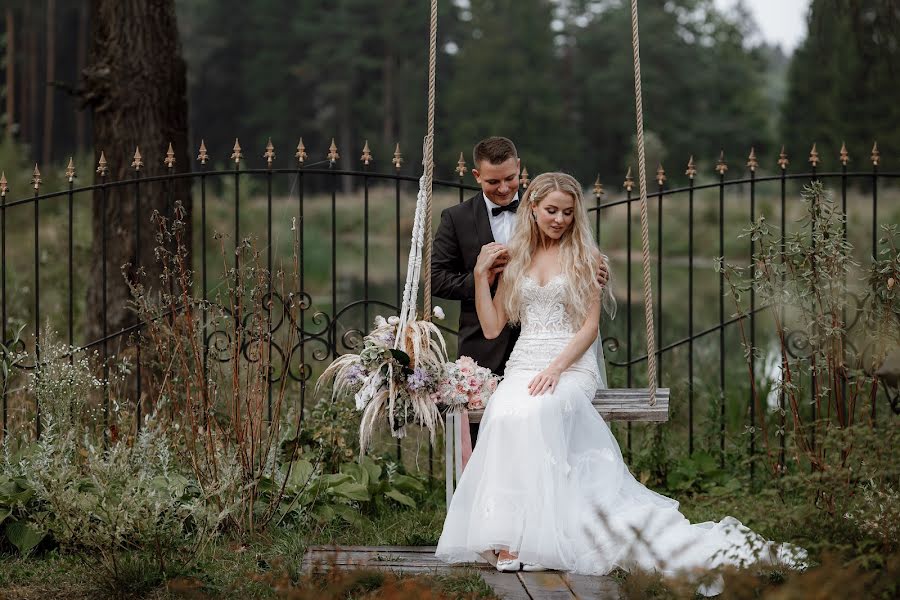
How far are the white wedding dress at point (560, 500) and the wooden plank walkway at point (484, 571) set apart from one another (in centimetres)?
7

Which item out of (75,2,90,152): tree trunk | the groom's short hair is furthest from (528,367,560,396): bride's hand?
(75,2,90,152): tree trunk

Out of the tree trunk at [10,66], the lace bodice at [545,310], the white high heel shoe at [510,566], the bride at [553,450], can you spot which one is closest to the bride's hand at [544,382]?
the bride at [553,450]

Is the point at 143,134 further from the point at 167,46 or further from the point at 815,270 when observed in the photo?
the point at 815,270

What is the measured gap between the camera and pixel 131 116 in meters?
6.73

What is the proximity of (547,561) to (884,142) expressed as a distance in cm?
2820

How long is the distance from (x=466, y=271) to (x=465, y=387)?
0.72 m

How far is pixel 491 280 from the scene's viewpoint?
15.6ft

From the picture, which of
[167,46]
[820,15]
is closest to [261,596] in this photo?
[167,46]

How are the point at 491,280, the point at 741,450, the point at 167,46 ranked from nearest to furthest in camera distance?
the point at 491,280 < the point at 741,450 < the point at 167,46

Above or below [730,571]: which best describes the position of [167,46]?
above

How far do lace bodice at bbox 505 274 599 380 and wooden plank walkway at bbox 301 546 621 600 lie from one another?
0.84m

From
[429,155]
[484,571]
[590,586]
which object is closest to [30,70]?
[429,155]

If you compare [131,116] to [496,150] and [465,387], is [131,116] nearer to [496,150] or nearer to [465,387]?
[496,150]

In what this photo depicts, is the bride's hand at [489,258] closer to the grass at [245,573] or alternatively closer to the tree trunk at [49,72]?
the grass at [245,573]
